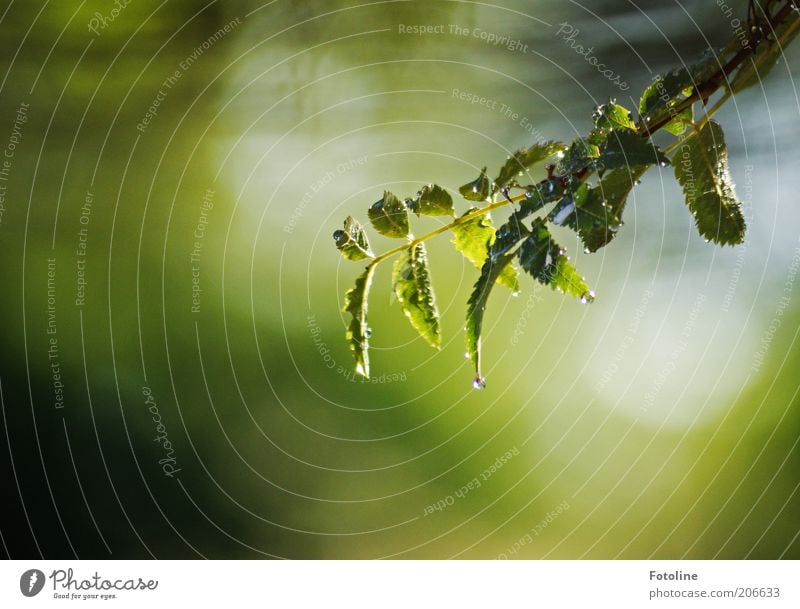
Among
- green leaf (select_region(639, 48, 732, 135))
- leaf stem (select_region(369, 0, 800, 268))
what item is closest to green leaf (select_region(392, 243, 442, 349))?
leaf stem (select_region(369, 0, 800, 268))

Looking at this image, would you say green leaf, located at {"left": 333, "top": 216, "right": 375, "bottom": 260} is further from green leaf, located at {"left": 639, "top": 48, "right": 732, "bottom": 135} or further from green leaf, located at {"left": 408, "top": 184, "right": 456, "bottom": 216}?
green leaf, located at {"left": 639, "top": 48, "right": 732, "bottom": 135}

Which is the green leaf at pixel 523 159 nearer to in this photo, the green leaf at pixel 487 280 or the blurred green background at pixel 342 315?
the green leaf at pixel 487 280
